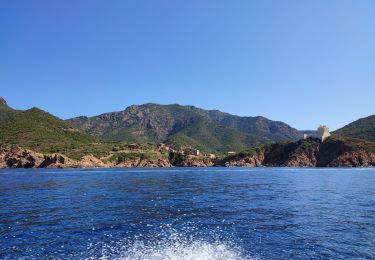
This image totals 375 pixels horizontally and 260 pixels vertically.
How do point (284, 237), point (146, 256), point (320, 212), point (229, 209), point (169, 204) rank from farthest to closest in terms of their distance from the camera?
point (169, 204), point (229, 209), point (320, 212), point (284, 237), point (146, 256)

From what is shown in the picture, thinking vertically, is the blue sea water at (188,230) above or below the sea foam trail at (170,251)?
above

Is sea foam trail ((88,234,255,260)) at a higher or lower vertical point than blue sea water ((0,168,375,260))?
lower

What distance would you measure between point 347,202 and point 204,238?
98.0ft

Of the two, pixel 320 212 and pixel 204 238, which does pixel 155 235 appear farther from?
pixel 320 212

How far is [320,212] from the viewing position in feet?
128

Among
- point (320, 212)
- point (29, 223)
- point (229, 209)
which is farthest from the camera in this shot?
point (229, 209)

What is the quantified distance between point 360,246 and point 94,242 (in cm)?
1990

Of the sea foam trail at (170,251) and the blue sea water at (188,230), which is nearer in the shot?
the sea foam trail at (170,251)

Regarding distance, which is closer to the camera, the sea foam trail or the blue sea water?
the sea foam trail

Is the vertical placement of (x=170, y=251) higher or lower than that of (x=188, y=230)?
lower

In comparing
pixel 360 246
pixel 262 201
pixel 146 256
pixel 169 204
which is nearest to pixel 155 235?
pixel 146 256

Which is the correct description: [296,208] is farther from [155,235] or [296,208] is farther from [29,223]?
[29,223]

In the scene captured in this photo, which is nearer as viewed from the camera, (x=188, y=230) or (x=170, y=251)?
(x=170, y=251)

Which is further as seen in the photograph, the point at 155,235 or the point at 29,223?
the point at 29,223
